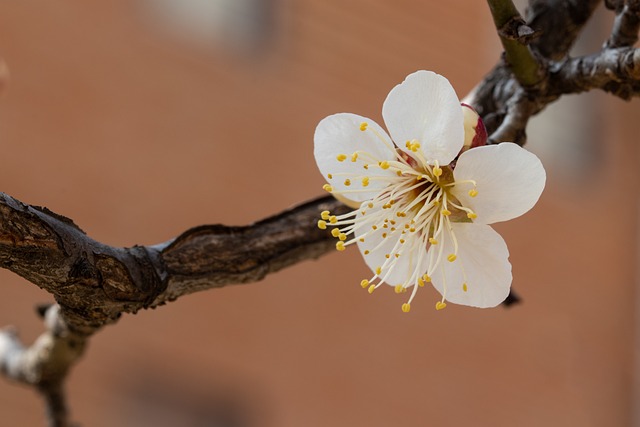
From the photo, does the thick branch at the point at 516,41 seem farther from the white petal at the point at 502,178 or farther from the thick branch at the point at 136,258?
the thick branch at the point at 136,258

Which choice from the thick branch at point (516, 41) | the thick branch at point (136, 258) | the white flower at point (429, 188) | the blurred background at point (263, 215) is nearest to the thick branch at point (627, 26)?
the thick branch at point (516, 41)

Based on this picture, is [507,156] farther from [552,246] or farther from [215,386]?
[552,246]

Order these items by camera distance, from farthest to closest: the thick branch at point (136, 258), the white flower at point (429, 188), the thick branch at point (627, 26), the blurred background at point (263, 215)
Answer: the blurred background at point (263, 215) → the thick branch at point (627, 26) → the white flower at point (429, 188) → the thick branch at point (136, 258)

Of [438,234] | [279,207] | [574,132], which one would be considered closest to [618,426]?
[574,132]

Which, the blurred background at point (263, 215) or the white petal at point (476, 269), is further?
the blurred background at point (263, 215)

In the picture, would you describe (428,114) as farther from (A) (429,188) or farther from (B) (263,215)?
(B) (263,215)

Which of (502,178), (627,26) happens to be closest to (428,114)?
(502,178)
